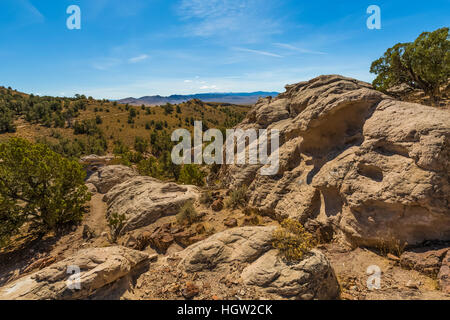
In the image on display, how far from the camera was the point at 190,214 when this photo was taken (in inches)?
393

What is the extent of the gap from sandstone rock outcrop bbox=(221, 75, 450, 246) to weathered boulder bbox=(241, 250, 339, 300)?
208 centimetres

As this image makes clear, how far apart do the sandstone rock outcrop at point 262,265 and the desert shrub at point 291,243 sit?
143mm

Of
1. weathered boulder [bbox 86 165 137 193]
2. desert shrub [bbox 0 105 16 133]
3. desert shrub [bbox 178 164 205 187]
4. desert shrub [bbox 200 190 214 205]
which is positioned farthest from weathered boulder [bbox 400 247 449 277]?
desert shrub [bbox 0 105 16 133]

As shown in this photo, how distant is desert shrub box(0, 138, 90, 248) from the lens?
31.7 ft

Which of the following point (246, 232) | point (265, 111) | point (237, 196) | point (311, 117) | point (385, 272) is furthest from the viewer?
point (265, 111)

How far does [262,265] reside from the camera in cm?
536

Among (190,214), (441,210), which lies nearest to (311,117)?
(441,210)

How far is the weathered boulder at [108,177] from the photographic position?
1825 centimetres

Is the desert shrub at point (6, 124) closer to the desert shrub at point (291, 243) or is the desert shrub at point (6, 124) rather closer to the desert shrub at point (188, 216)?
the desert shrub at point (188, 216)

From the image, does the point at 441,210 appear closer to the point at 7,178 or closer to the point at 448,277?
the point at 448,277

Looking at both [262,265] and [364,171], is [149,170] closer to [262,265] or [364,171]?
[262,265]

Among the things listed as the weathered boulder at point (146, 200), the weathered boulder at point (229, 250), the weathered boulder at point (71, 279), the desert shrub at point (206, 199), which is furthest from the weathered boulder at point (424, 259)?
the weathered boulder at point (146, 200)
